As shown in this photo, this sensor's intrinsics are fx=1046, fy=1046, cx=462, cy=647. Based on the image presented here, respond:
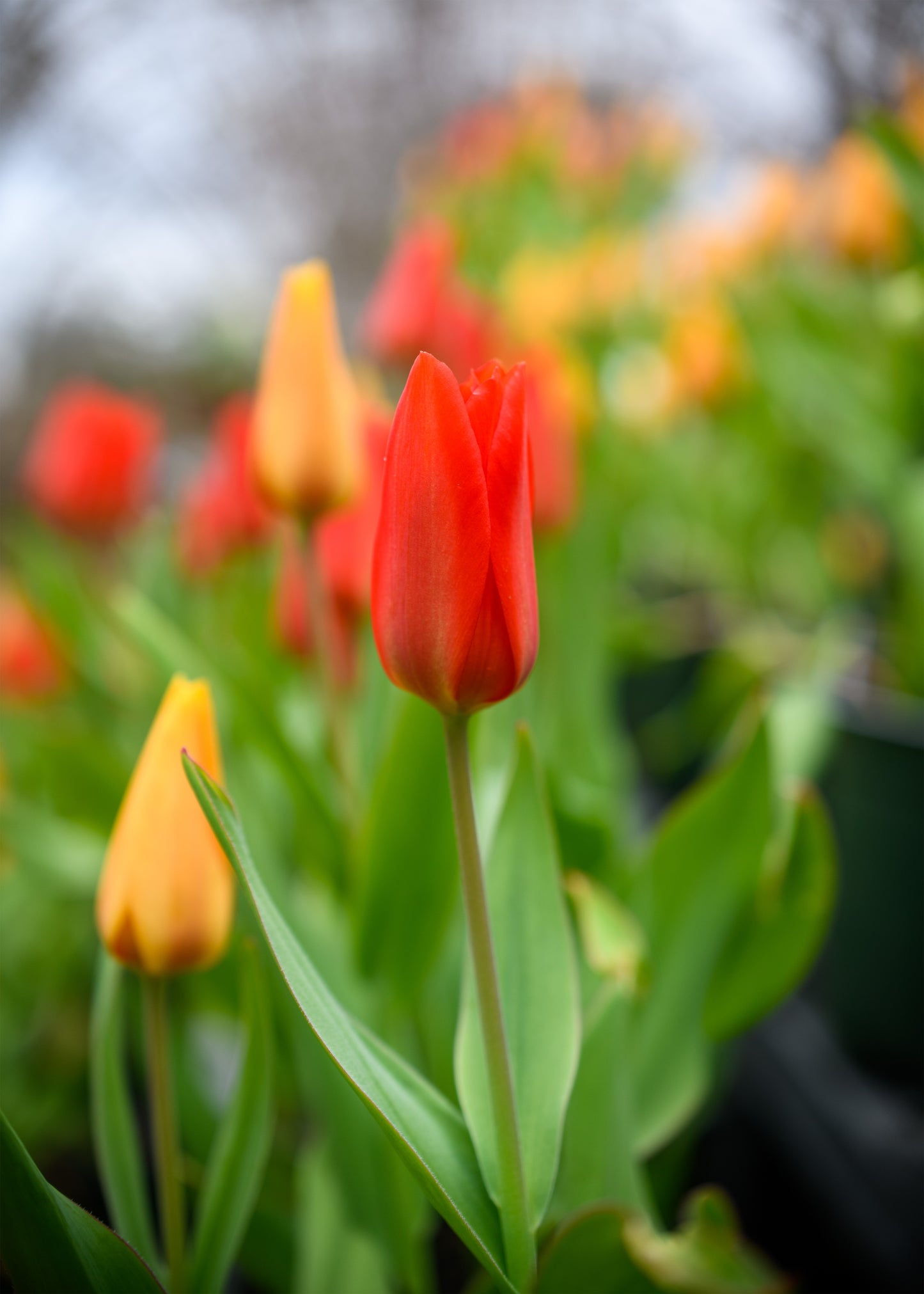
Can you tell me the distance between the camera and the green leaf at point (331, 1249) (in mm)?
375

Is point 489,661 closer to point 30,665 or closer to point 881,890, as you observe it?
point 881,890

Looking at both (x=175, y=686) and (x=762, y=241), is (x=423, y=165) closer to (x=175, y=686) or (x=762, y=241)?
(x=762, y=241)

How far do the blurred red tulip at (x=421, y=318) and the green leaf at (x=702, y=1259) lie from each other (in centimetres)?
46

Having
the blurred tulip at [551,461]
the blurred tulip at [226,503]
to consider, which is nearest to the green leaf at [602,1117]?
the blurred tulip at [551,461]

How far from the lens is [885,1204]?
0.56 meters

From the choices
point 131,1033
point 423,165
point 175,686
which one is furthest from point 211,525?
point 423,165

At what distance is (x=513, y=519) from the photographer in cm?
21

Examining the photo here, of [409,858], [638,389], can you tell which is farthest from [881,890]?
[638,389]

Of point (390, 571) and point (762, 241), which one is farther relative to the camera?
point (762, 241)

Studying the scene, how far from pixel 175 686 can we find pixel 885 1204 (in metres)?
0.51

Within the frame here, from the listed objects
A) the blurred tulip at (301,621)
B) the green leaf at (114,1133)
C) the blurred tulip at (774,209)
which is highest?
the blurred tulip at (774,209)

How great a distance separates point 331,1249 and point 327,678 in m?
0.21

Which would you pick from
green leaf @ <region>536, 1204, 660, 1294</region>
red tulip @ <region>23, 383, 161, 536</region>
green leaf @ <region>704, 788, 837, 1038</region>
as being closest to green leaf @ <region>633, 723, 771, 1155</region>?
green leaf @ <region>704, 788, 837, 1038</region>

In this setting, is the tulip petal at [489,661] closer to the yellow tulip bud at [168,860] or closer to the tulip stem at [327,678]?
the yellow tulip bud at [168,860]
